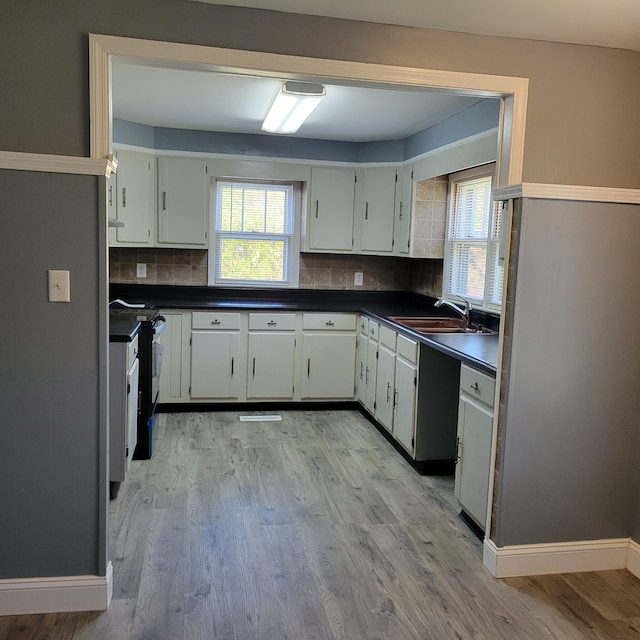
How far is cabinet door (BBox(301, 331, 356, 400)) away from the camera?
5141mm

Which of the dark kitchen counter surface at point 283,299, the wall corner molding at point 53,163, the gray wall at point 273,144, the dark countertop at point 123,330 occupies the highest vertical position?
the gray wall at point 273,144

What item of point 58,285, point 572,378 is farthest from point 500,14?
point 58,285

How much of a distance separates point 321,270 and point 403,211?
3.23ft

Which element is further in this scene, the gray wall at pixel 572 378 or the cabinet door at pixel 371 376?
the cabinet door at pixel 371 376

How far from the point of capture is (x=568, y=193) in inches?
101

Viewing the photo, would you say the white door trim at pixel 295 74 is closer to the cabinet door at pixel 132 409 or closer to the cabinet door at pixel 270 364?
the cabinet door at pixel 132 409

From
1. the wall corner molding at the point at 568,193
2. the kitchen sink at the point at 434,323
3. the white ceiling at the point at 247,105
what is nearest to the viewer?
the wall corner molding at the point at 568,193

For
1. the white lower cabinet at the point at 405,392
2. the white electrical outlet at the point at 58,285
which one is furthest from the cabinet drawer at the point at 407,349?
the white electrical outlet at the point at 58,285

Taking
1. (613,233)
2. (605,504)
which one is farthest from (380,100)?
(605,504)

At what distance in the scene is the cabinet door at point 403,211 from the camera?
495cm

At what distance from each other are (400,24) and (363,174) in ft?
9.68

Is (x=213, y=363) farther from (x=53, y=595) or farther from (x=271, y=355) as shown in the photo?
(x=53, y=595)

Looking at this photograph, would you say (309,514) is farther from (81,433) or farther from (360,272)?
(360,272)

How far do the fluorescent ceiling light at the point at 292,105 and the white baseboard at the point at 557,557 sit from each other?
7.56 feet
